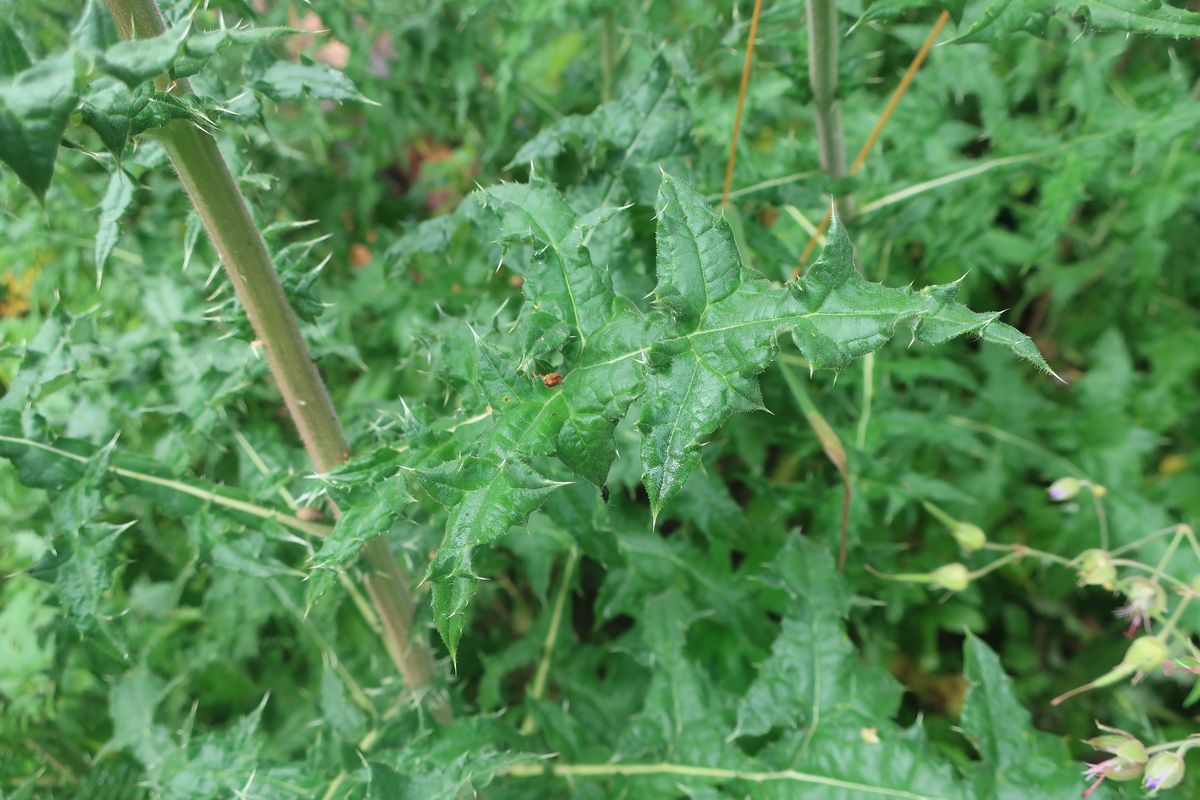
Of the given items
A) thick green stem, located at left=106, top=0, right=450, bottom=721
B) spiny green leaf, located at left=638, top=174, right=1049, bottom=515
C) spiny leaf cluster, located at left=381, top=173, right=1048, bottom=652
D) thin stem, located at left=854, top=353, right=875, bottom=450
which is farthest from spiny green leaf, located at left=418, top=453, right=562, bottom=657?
thin stem, located at left=854, top=353, right=875, bottom=450

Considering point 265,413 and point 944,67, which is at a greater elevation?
point 944,67

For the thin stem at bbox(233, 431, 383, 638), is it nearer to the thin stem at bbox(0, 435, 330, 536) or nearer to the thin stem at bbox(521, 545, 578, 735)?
the thin stem at bbox(0, 435, 330, 536)

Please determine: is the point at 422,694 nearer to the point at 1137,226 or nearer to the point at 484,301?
the point at 484,301

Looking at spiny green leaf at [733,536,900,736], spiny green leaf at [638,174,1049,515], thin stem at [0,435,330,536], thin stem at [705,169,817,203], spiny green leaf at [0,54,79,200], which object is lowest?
spiny green leaf at [733,536,900,736]

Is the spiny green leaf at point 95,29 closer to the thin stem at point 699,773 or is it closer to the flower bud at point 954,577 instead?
the thin stem at point 699,773

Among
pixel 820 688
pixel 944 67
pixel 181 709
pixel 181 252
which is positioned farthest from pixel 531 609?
pixel 944 67

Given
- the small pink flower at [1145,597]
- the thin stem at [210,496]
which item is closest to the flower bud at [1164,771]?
the small pink flower at [1145,597]
